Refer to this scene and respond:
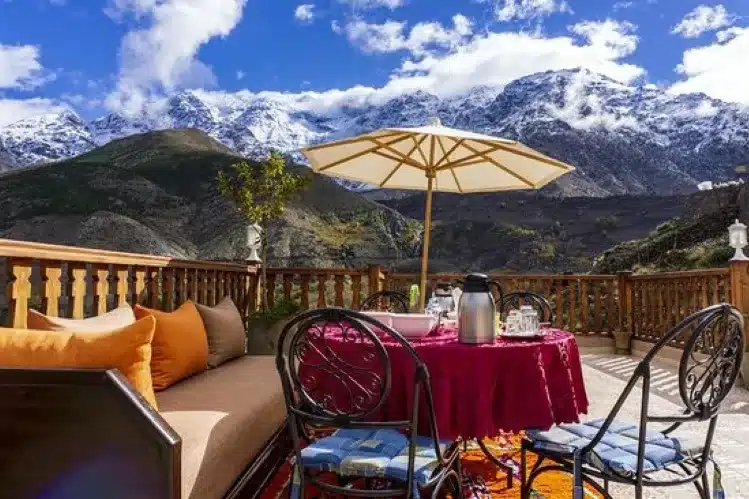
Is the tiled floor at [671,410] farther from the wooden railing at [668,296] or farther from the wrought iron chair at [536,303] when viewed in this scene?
the wrought iron chair at [536,303]

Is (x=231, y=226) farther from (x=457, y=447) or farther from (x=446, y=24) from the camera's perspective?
(x=446, y=24)

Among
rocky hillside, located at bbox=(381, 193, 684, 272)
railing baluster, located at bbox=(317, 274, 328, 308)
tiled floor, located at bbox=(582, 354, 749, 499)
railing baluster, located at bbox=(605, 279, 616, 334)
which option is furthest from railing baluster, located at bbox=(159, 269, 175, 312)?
rocky hillside, located at bbox=(381, 193, 684, 272)

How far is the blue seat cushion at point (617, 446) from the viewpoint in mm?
1731

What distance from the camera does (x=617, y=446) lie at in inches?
73.2

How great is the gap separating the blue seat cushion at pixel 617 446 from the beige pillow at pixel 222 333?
5.78 ft

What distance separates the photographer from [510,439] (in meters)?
3.40

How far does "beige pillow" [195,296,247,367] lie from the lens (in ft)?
10.4

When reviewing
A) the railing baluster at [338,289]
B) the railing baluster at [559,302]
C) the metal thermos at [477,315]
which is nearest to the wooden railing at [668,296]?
the railing baluster at [559,302]

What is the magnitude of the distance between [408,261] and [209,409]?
745 inches

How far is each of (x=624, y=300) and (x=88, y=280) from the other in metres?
5.88

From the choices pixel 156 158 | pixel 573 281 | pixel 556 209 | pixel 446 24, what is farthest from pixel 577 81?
pixel 573 281

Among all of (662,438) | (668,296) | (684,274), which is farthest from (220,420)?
(668,296)

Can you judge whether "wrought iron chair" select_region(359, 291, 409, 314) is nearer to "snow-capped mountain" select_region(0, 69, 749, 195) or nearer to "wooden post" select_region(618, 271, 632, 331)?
"wooden post" select_region(618, 271, 632, 331)

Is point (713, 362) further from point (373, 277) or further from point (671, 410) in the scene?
point (373, 277)
